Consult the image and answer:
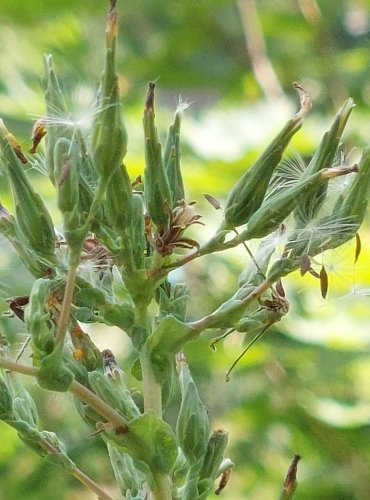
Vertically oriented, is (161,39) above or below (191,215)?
below

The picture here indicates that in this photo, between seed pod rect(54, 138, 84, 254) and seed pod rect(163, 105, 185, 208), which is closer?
seed pod rect(54, 138, 84, 254)

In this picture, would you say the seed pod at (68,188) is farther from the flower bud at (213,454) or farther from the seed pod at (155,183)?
Result: the flower bud at (213,454)

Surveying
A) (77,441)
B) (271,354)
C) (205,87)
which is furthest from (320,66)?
(77,441)

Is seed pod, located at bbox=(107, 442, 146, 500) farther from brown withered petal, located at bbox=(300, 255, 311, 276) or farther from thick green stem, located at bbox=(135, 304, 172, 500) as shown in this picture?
brown withered petal, located at bbox=(300, 255, 311, 276)

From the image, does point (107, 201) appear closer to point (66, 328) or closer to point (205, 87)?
point (66, 328)

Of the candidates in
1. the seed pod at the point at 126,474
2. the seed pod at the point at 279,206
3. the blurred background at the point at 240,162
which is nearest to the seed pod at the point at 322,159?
the seed pod at the point at 279,206

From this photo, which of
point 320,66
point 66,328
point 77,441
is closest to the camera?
point 66,328

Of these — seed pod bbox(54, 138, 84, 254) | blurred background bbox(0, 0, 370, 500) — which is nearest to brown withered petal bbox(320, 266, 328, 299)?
seed pod bbox(54, 138, 84, 254)
